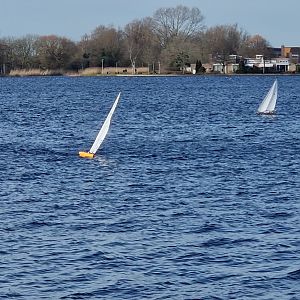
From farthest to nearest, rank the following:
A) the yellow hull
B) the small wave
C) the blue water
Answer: the yellow hull < the small wave < the blue water

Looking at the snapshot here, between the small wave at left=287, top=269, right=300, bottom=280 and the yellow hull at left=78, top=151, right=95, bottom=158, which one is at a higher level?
the yellow hull at left=78, top=151, right=95, bottom=158

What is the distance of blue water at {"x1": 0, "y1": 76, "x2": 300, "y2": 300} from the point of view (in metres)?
19.9

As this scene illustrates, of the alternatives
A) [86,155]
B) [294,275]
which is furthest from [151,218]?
[86,155]

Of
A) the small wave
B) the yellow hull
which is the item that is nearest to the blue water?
the small wave

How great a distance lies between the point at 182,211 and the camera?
1068 inches

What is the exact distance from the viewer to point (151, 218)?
26094mm

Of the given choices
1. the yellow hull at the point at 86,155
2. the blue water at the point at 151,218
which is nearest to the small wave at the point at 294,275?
the blue water at the point at 151,218

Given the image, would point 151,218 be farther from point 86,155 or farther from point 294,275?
point 86,155

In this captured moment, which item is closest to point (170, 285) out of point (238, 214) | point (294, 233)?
point (294, 233)

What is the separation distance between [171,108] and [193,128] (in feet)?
85.0

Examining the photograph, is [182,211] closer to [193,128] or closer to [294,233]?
[294,233]

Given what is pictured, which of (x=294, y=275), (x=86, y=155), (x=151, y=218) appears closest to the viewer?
(x=294, y=275)

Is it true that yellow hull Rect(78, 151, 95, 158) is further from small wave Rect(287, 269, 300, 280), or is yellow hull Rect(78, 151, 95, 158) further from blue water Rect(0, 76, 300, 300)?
small wave Rect(287, 269, 300, 280)

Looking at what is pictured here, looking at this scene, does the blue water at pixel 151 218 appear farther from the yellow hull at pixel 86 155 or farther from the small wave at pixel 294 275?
the yellow hull at pixel 86 155
